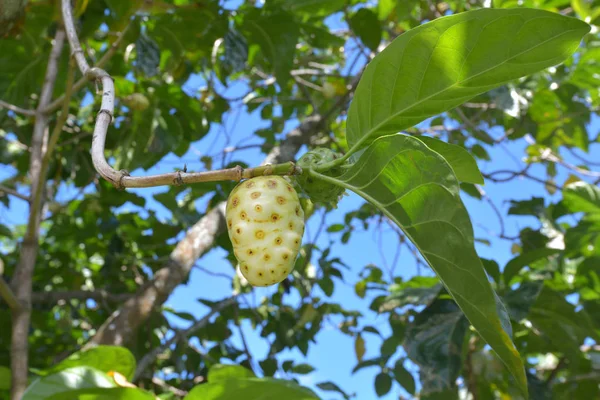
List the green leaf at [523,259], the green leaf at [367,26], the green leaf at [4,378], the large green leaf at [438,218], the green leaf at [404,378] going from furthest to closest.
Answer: the green leaf at [404,378]
the green leaf at [367,26]
the green leaf at [523,259]
the green leaf at [4,378]
the large green leaf at [438,218]

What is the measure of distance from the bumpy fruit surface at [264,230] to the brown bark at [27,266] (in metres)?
0.89

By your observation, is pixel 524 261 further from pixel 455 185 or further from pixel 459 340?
pixel 455 185

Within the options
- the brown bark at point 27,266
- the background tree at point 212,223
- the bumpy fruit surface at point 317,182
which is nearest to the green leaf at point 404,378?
the background tree at point 212,223

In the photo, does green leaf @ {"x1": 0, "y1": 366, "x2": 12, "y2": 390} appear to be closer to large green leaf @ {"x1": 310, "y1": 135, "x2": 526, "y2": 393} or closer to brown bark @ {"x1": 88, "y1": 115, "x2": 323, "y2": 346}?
brown bark @ {"x1": 88, "y1": 115, "x2": 323, "y2": 346}

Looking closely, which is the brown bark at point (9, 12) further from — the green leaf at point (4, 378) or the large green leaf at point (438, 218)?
the large green leaf at point (438, 218)

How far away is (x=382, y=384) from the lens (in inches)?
117

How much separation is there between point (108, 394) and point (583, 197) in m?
2.03

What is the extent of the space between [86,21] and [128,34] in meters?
0.27

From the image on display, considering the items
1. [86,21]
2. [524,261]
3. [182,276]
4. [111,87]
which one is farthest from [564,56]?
[86,21]

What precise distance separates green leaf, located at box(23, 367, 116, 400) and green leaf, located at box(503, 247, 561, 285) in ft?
4.59

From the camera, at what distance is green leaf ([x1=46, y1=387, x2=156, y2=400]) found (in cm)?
109

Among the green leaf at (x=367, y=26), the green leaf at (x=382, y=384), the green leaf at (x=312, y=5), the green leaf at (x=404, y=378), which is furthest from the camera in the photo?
the green leaf at (x=382, y=384)

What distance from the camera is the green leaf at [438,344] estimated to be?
1.56 meters

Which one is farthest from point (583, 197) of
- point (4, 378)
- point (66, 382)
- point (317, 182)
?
point (4, 378)
